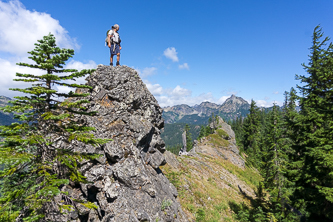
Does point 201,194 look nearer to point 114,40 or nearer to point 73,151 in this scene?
point 73,151

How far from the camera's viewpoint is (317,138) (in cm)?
Result: 1498

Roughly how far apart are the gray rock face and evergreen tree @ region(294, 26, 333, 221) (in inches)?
493

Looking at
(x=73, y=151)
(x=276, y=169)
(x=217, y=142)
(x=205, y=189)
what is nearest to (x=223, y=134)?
(x=217, y=142)

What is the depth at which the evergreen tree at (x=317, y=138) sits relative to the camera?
14023 mm

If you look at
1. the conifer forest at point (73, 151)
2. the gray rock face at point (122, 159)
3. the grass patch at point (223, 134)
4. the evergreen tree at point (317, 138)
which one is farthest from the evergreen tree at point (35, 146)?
the grass patch at point (223, 134)

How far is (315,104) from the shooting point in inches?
696

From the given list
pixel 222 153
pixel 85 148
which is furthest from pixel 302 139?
pixel 222 153

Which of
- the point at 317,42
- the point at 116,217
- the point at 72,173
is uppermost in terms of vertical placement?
the point at 317,42

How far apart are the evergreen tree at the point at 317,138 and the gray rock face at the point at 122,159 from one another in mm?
12526

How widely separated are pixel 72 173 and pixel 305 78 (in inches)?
943

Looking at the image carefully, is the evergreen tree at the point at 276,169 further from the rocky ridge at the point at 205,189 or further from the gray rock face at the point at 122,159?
the gray rock face at the point at 122,159

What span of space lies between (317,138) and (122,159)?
17.6 metres

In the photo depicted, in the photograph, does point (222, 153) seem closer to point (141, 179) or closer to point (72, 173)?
point (141, 179)

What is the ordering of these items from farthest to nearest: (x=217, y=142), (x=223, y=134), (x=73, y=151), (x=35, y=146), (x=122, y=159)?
(x=223, y=134) → (x=217, y=142) → (x=122, y=159) → (x=73, y=151) → (x=35, y=146)
